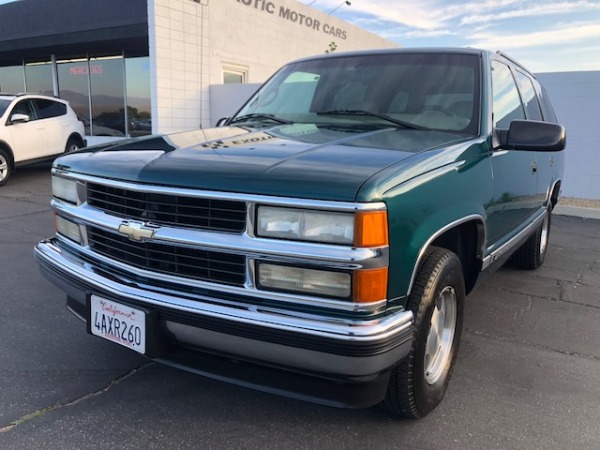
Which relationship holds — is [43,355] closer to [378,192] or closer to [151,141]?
[151,141]

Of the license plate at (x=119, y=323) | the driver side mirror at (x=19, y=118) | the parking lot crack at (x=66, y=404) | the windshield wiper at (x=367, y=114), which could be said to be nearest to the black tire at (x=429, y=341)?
the windshield wiper at (x=367, y=114)

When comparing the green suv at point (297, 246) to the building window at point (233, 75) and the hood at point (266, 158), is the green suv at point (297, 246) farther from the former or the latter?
the building window at point (233, 75)

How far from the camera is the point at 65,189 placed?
2.86 m

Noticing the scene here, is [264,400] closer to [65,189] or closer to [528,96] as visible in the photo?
[65,189]

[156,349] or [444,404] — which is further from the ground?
[156,349]

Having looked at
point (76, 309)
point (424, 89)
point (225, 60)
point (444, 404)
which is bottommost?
point (444, 404)

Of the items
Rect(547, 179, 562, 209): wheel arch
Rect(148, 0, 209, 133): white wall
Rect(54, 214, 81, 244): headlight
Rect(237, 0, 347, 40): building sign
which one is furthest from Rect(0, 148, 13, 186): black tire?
Rect(547, 179, 562, 209): wheel arch

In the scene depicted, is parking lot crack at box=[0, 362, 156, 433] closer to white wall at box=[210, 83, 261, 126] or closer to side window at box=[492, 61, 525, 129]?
side window at box=[492, 61, 525, 129]

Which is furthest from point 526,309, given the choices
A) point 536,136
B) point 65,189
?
point 65,189

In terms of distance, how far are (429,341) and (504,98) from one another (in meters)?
2.03

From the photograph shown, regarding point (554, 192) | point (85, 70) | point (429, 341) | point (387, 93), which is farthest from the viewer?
point (85, 70)

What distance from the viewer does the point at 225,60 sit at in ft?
42.1

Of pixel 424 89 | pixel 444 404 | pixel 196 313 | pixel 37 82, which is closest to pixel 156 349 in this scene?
pixel 196 313

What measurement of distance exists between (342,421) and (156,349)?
0.98m
